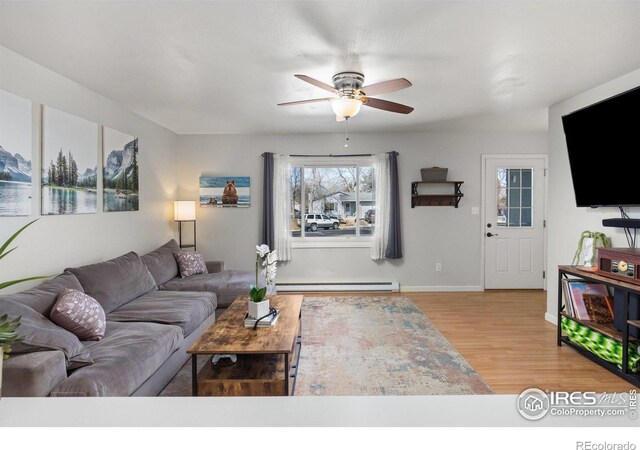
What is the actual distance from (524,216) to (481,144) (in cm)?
130

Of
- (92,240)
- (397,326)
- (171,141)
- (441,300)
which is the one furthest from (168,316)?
(441,300)

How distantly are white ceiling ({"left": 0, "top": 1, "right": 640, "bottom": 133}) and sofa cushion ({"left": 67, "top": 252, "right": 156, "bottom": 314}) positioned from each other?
161 centimetres

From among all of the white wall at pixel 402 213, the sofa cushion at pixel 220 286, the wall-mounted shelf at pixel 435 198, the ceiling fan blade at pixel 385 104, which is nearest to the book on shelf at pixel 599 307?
the ceiling fan blade at pixel 385 104

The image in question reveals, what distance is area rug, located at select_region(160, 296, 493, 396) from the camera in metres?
2.67

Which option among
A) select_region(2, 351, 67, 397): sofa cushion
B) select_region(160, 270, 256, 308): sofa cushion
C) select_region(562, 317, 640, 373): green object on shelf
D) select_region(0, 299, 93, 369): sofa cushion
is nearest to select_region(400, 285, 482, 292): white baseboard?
select_region(562, 317, 640, 373): green object on shelf

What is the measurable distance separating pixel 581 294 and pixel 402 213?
8.99ft

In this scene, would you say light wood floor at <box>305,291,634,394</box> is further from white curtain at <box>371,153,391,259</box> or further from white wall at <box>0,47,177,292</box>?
white wall at <box>0,47,177,292</box>

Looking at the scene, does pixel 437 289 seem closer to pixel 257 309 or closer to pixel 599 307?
pixel 599 307

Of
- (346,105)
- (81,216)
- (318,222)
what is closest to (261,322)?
(346,105)

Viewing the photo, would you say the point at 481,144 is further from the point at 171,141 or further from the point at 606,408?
the point at 606,408

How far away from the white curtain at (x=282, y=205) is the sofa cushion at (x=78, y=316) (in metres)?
3.27

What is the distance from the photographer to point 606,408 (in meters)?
0.83

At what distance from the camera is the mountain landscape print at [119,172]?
380cm

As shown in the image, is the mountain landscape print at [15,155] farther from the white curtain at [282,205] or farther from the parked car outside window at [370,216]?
the parked car outside window at [370,216]
